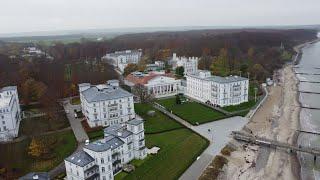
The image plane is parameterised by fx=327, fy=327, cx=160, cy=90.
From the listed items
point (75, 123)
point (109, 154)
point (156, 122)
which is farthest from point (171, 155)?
point (75, 123)

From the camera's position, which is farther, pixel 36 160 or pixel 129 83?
pixel 129 83

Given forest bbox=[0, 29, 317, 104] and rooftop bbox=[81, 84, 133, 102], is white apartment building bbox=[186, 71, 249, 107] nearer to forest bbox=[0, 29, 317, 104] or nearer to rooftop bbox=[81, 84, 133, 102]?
rooftop bbox=[81, 84, 133, 102]

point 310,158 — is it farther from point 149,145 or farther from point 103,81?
point 103,81

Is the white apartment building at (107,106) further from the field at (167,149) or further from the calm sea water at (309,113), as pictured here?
the calm sea water at (309,113)

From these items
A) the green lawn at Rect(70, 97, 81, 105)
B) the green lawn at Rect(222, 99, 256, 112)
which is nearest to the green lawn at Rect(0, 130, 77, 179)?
the green lawn at Rect(70, 97, 81, 105)

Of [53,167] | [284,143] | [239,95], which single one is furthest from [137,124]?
[239,95]

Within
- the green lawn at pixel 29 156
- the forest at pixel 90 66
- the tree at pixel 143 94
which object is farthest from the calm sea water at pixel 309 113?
the green lawn at pixel 29 156
